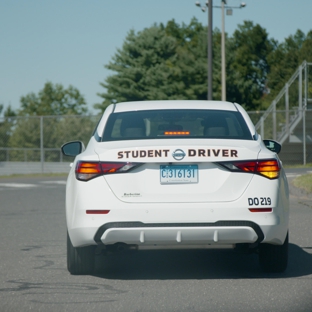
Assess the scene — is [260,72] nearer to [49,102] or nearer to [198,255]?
[49,102]

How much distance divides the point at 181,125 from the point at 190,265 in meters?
1.42

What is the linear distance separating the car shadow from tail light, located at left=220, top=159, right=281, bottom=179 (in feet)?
3.30

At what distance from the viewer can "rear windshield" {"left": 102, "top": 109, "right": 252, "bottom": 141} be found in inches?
273

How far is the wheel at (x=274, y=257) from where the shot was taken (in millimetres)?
6969

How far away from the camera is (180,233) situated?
634cm

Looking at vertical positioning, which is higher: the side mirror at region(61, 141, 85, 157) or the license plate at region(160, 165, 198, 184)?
the side mirror at region(61, 141, 85, 157)

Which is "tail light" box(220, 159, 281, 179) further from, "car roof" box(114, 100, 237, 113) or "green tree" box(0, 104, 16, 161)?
"green tree" box(0, 104, 16, 161)

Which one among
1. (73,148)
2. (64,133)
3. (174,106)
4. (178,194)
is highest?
(174,106)

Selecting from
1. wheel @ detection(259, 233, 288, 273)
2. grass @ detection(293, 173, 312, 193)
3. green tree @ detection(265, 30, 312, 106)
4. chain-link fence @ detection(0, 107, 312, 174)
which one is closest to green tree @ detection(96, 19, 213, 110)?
green tree @ detection(265, 30, 312, 106)

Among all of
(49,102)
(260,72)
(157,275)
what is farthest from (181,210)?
(49,102)

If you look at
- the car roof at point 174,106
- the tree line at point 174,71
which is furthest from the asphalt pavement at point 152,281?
the tree line at point 174,71

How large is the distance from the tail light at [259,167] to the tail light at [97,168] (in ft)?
2.58

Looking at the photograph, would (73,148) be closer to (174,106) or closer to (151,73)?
(174,106)

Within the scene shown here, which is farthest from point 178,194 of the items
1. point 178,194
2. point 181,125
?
point 181,125
